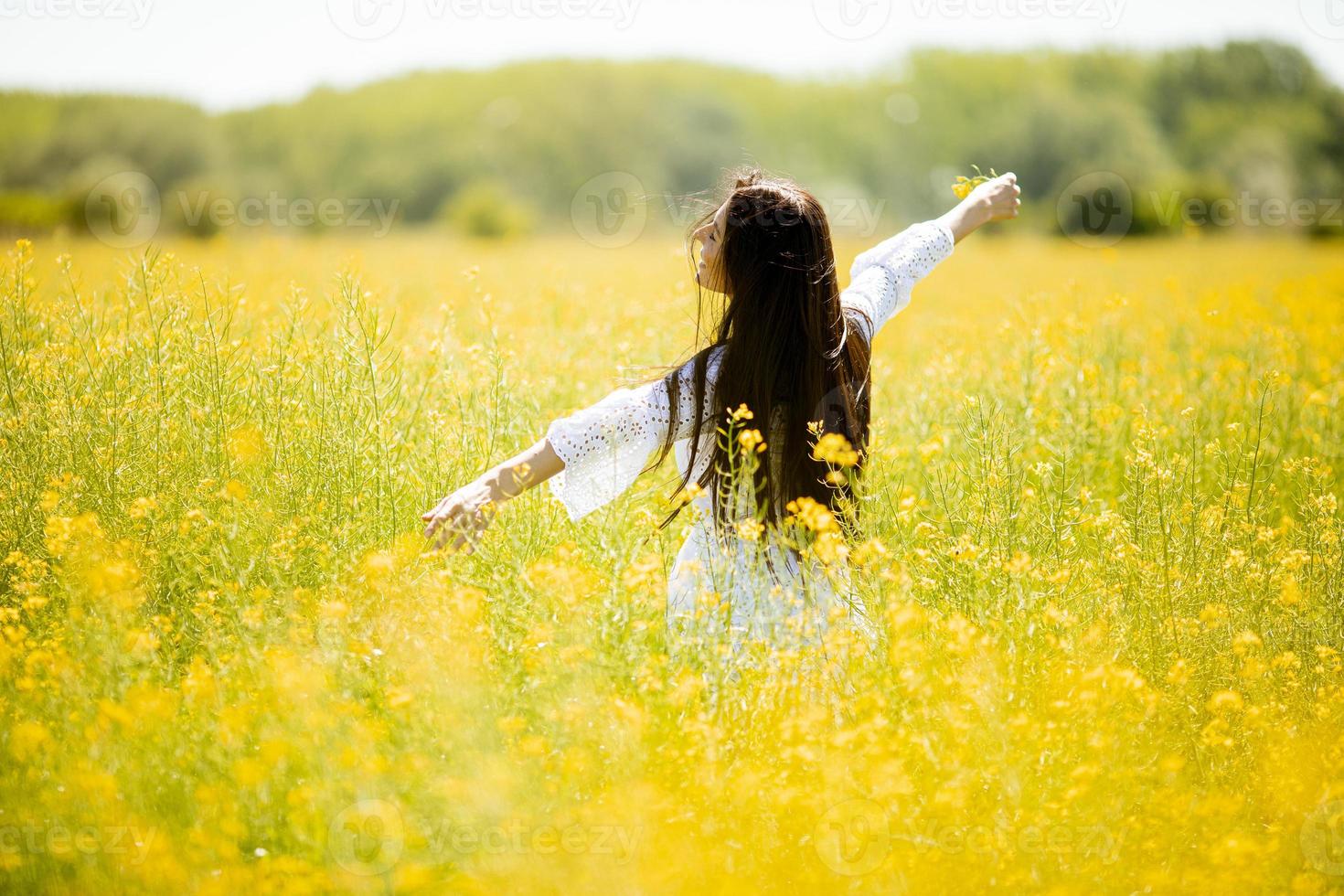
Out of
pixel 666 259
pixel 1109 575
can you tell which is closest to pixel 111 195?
pixel 666 259

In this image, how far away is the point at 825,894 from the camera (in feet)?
6.12

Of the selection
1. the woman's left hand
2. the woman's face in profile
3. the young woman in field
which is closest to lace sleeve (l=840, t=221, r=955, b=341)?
the young woman in field

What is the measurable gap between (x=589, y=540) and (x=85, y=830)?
147 cm

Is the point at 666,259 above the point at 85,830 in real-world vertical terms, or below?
above

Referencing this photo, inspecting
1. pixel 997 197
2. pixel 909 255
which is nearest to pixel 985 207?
pixel 997 197

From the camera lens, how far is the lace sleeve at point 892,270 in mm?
2705

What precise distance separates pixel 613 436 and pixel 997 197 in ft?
5.62

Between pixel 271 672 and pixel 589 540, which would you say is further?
pixel 589 540

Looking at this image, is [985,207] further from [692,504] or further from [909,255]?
[692,504]

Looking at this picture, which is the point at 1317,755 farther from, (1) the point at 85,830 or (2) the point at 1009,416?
(1) the point at 85,830

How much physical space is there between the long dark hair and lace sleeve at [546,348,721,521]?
25 mm

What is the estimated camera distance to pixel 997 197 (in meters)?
3.10

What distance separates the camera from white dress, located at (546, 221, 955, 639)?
2244mm

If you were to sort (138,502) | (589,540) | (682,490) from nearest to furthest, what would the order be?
1. (682,490)
2. (138,502)
3. (589,540)
